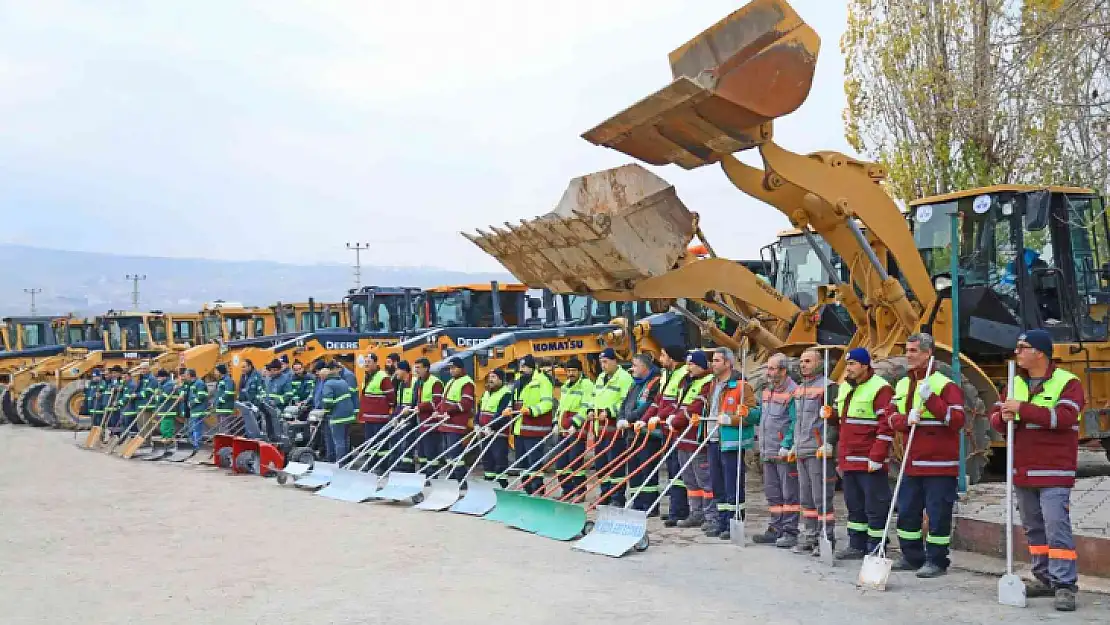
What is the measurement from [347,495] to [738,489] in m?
5.14

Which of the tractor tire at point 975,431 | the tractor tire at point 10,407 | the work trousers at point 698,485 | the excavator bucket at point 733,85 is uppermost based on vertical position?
the excavator bucket at point 733,85

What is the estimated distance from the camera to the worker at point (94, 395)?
22.2 m

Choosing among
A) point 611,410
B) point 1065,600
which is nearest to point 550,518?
point 611,410

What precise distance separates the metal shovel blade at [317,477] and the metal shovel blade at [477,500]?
2.62m

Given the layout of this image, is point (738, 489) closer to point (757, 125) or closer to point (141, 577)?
point (757, 125)

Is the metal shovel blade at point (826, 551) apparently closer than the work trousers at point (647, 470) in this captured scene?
Yes

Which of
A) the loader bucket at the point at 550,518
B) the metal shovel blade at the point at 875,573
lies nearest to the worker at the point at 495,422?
the loader bucket at the point at 550,518

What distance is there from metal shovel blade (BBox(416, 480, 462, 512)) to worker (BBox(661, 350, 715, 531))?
267 cm

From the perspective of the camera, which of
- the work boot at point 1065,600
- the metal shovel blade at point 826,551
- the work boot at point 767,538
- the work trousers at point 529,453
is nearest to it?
the work boot at point 1065,600

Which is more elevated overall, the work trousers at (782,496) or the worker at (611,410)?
the worker at (611,410)

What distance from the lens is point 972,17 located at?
2300cm

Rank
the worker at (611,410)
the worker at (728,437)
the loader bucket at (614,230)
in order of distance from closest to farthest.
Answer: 1. the worker at (728,437)
2. the loader bucket at (614,230)
3. the worker at (611,410)

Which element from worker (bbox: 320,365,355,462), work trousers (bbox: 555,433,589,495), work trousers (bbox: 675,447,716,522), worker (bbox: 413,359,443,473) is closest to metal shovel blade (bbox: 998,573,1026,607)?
work trousers (bbox: 675,447,716,522)

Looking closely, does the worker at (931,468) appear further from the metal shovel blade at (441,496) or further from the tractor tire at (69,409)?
the tractor tire at (69,409)
